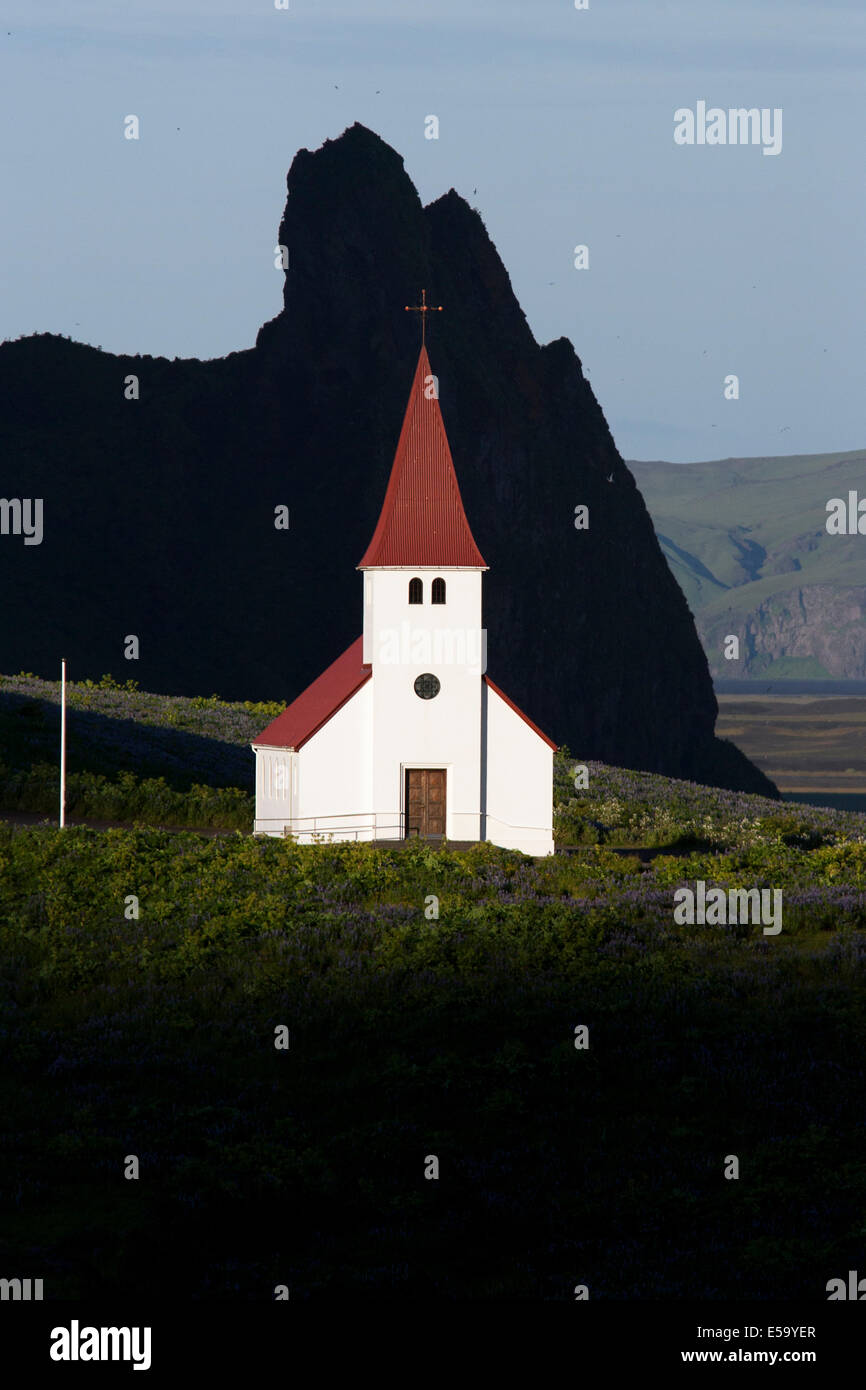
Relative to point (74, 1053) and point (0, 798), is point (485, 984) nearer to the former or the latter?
point (74, 1053)

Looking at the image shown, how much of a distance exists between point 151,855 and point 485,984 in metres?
11.0

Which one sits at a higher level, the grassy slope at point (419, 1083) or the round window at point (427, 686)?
the round window at point (427, 686)

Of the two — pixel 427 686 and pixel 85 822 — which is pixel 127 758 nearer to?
pixel 85 822

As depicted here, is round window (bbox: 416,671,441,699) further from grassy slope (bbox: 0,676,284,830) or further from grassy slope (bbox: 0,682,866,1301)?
grassy slope (bbox: 0,676,284,830)

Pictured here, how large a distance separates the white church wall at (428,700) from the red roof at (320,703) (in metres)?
0.86

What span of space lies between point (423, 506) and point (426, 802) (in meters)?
7.22

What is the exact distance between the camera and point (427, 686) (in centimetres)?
3925

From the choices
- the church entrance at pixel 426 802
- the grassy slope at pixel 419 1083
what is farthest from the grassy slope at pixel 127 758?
the grassy slope at pixel 419 1083

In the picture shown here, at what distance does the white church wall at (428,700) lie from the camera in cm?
3909

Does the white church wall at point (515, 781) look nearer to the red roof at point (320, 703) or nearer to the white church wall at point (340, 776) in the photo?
the white church wall at point (340, 776)

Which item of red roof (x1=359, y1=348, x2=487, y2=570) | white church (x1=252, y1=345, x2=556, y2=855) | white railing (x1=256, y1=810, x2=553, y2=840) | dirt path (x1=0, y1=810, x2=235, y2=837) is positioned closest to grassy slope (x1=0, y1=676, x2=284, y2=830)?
dirt path (x1=0, y1=810, x2=235, y2=837)

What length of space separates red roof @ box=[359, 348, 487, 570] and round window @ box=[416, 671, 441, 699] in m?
2.67

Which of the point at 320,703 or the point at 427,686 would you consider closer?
the point at 427,686

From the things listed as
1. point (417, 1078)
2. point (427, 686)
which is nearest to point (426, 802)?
point (427, 686)
